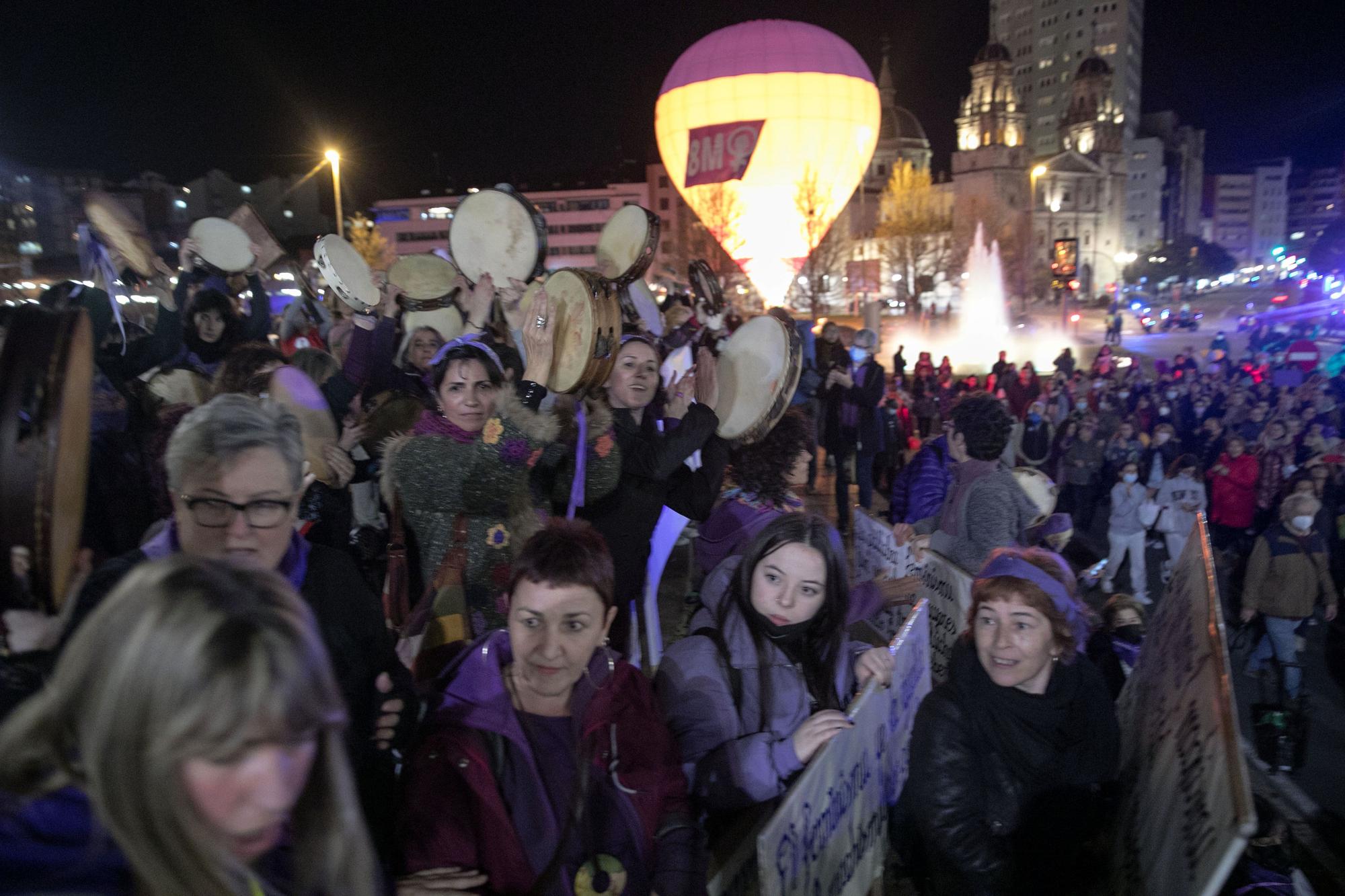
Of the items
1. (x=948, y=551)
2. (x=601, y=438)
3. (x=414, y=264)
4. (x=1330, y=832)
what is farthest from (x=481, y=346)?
(x=1330, y=832)

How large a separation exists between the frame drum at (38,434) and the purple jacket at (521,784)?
904mm

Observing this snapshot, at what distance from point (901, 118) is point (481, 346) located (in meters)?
118

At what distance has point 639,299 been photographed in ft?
24.3

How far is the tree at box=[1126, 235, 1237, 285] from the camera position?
3622 inches

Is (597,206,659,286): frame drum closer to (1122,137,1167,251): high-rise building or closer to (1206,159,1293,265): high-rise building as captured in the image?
(1122,137,1167,251): high-rise building

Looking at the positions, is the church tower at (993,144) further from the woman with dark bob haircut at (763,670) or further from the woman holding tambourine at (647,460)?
the woman with dark bob haircut at (763,670)

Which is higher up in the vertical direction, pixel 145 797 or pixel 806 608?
pixel 145 797

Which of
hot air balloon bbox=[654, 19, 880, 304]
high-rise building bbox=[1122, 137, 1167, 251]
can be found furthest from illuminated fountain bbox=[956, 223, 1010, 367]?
high-rise building bbox=[1122, 137, 1167, 251]

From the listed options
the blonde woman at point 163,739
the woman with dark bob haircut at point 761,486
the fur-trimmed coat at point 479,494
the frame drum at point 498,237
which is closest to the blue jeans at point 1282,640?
the woman with dark bob haircut at point 761,486

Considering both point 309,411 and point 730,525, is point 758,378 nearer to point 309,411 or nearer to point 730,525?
point 730,525

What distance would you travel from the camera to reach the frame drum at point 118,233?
5.99m

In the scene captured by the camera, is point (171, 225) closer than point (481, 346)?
No

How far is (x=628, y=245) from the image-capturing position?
229 inches

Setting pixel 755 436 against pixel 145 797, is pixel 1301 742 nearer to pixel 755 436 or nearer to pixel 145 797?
pixel 755 436
